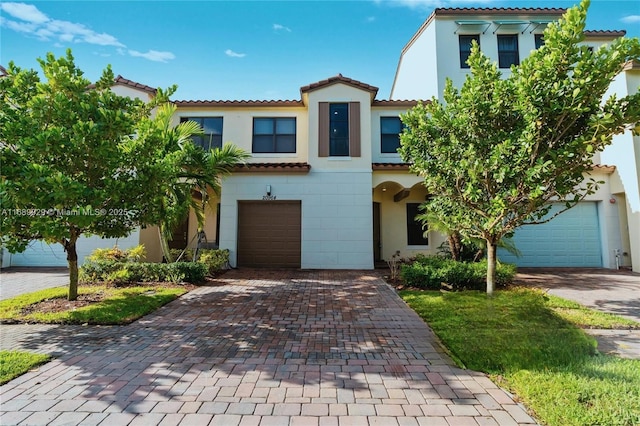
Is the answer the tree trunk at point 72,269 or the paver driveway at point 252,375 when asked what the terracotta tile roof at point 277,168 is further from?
the paver driveway at point 252,375

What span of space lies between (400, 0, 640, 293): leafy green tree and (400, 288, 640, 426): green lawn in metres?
1.59

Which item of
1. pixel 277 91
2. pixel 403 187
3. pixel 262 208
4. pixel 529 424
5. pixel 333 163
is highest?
pixel 277 91

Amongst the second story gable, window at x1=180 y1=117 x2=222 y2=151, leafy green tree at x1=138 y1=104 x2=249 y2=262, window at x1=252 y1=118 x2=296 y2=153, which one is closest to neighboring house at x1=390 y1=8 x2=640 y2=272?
the second story gable

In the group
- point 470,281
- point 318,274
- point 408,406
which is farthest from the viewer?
point 318,274

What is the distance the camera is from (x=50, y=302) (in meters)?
7.22

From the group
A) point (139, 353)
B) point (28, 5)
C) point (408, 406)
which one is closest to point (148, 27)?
point (28, 5)

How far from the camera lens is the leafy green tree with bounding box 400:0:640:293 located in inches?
229

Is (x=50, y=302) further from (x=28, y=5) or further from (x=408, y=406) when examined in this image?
(x=408, y=406)

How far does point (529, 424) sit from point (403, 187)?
10.9 m

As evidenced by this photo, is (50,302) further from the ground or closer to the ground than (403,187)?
closer to the ground

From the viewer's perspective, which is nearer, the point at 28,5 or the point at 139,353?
the point at 139,353

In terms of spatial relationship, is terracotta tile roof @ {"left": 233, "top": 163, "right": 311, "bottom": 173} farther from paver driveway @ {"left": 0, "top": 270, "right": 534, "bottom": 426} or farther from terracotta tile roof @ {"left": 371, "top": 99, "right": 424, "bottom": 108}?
paver driveway @ {"left": 0, "top": 270, "right": 534, "bottom": 426}

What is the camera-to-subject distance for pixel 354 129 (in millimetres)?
13336

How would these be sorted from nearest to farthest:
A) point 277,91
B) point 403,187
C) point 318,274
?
point 318,274
point 403,187
point 277,91
